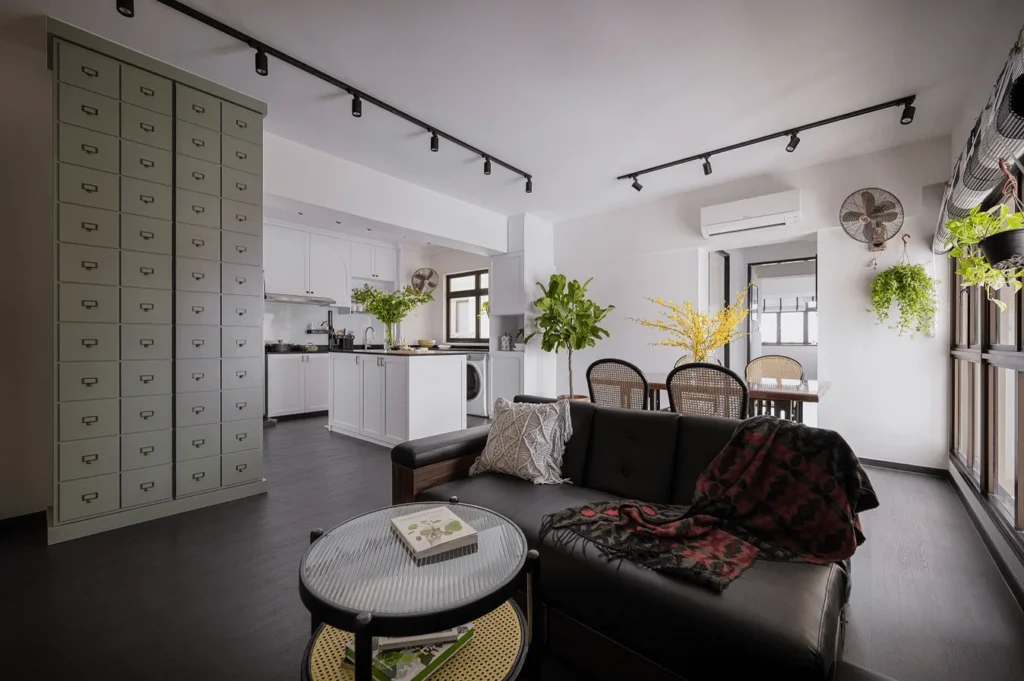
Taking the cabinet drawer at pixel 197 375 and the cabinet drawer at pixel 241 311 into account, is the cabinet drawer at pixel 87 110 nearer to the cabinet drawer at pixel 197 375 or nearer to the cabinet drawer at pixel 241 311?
the cabinet drawer at pixel 241 311

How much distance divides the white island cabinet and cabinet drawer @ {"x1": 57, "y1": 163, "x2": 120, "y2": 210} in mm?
2353

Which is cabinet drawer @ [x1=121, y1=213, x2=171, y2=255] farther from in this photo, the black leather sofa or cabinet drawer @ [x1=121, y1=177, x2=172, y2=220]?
the black leather sofa

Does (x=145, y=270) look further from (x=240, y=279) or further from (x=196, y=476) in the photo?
(x=196, y=476)

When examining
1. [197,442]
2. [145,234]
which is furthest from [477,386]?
[145,234]

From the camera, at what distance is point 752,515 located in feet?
5.17

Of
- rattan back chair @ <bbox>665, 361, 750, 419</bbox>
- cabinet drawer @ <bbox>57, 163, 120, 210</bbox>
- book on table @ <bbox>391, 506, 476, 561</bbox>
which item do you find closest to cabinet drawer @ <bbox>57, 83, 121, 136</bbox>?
cabinet drawer @ <bbox>57, 163, 120, 210</bbox>

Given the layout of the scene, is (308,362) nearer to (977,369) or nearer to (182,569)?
(182,569)

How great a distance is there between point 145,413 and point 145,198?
1276mm

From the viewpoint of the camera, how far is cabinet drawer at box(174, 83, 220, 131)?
→ 274 centimetres

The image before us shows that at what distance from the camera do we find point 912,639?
1596 millimetres

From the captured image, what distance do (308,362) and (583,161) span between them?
457cm

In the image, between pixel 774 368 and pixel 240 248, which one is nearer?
pixel 240 248

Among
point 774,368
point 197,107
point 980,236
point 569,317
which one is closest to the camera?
point 980,236

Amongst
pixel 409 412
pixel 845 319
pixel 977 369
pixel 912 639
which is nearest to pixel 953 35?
pixel 977 369
